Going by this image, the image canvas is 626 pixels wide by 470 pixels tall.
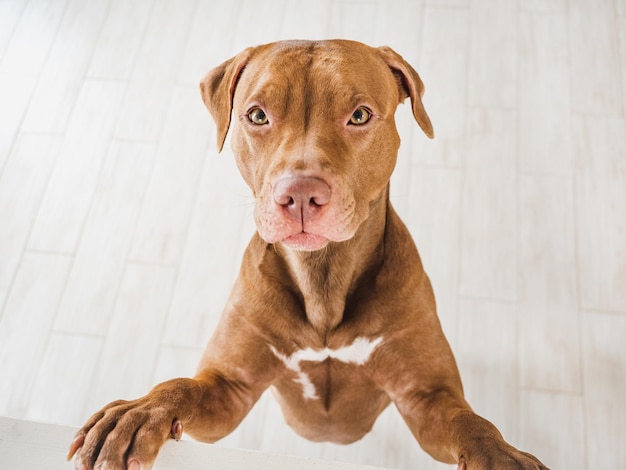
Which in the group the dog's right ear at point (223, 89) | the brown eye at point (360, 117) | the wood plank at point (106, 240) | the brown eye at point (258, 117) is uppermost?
the brown eye at point (360, 117)

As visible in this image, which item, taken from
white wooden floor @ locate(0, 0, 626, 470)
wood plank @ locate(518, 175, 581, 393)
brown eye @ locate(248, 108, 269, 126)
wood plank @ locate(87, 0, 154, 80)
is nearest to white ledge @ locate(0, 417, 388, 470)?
brown eye @ locate(248, 108, 269, 126)

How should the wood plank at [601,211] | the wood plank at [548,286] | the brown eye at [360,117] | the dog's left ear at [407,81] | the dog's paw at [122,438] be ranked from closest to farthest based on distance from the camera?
the dog's paw at [122,438]
the brown eye at [360,117]
the dog's left ear at [407,81]
the wood plank at [548,286]
the wood plank at [601,211]

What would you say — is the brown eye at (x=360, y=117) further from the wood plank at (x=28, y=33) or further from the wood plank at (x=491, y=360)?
the wood plank at (x=28, y=33)

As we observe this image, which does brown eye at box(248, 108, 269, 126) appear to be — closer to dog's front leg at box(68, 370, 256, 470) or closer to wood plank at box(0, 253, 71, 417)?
dog's front leg at box(68, 370, 256, 470)

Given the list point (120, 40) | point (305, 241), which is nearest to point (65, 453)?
point (305, 241)

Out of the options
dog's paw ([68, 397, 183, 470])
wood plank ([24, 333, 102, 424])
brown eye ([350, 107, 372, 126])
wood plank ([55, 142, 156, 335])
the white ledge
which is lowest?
wood plank ([24, 333, 102, 424])

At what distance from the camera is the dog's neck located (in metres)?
→ 2.02

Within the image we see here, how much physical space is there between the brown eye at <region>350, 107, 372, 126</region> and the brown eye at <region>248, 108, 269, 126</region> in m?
0.25

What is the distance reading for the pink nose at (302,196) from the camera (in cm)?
161

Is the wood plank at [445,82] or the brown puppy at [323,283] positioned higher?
the brown puppy at [323,283]

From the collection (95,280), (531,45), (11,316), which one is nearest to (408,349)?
A: (95,280)

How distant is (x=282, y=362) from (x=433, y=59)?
232cm

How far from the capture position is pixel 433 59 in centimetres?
376

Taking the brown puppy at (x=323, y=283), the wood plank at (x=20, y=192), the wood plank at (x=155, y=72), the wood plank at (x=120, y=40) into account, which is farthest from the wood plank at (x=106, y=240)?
the brown puppy at (x=323, y=283)
